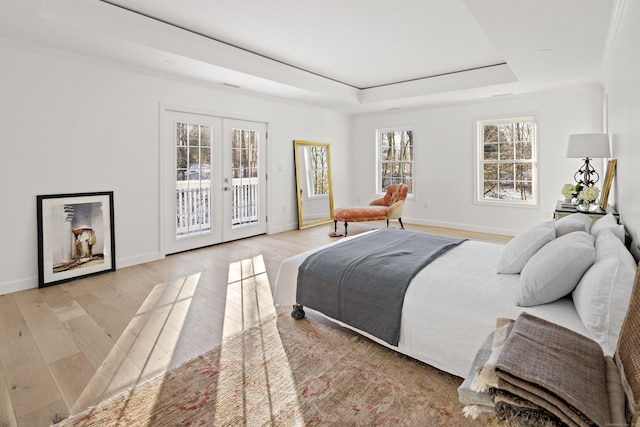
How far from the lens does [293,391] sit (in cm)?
192

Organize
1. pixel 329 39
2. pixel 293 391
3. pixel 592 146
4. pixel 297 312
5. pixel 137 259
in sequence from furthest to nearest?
pixel 137 259 < pixel 329 39 < pixel 592 146 < pixel 297 312 < pixel 293 391

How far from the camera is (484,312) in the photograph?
1.86 meters

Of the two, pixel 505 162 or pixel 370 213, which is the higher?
pixel 505 162

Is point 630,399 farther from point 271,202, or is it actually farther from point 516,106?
point 516,106

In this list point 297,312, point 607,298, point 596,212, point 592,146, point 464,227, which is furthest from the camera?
point 464,227

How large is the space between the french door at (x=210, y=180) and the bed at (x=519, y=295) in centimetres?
340

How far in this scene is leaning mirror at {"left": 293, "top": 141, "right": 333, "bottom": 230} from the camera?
6781 mm

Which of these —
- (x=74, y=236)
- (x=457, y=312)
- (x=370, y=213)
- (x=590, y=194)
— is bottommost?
(x=457, y=312)

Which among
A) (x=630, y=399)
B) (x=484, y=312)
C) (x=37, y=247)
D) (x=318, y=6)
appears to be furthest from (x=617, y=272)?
(x=37, y=247)

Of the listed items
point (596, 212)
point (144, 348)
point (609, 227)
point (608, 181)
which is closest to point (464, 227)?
point (608, 181)

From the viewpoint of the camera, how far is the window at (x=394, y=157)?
7.43 meters

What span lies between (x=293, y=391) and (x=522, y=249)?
1.63m

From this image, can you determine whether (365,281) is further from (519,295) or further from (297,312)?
(519,295)

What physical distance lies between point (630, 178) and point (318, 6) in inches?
112
